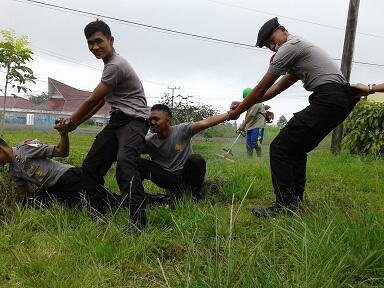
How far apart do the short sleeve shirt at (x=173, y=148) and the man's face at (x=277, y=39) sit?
104 cm

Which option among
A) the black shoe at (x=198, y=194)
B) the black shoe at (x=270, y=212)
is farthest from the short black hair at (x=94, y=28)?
the black shoe at (x=270, y=212)

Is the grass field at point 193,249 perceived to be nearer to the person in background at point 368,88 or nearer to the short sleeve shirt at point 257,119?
the person in background at point 368,88

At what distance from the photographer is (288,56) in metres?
3.13

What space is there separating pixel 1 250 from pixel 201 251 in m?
1.22

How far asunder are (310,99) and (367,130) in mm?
5618

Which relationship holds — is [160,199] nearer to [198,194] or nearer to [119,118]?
[198,194]

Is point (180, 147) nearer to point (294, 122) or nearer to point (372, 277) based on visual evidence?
point (294, 122)

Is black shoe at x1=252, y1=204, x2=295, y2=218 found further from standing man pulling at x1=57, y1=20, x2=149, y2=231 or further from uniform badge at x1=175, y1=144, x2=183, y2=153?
uniform badge at x1=175, y1=144, x2=183, y2=153

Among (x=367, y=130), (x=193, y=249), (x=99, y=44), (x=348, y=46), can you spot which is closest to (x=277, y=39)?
(x=99, y=44)

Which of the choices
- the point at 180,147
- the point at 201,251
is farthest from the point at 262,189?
the point at 201,251

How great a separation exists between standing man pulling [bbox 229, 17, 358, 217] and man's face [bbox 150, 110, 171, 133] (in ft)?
2.71

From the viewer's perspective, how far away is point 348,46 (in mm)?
9266

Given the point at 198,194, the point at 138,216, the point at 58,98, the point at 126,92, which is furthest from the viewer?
the point at 58,98

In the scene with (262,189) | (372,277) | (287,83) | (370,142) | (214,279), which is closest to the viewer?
(214,279)
